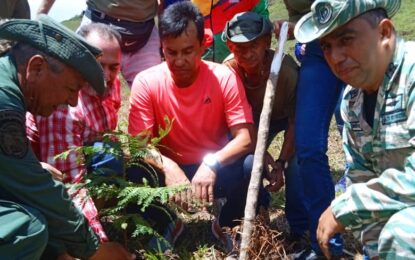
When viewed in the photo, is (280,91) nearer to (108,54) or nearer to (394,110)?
(108,54)

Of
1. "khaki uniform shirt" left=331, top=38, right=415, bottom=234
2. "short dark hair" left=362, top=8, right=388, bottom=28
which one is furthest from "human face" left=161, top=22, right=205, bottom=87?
"short dark hair" left=362, top=8, right=388, bottom=28

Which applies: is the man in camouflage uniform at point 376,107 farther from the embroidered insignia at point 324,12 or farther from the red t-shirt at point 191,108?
the red t-shirt at point 191,108

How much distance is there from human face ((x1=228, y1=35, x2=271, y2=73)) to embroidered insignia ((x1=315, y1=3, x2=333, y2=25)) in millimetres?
1144

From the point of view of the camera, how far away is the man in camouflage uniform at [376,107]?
2275 millimetres

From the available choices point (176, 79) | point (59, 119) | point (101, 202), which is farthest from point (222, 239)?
point (59, 119)

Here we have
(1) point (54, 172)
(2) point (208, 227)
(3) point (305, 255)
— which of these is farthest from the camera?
(2) point (208, 227)

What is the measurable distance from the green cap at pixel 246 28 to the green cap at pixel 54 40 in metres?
1.33

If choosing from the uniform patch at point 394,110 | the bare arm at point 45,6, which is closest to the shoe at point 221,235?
the uniform patch at point 394,110

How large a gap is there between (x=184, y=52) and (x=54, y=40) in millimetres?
1275

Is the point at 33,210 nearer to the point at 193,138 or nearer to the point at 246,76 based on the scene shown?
the point at 193,138

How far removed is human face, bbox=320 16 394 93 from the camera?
249 cm

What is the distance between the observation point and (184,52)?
3.62 meters

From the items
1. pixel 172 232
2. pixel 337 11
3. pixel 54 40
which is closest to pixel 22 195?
pixel 54 40

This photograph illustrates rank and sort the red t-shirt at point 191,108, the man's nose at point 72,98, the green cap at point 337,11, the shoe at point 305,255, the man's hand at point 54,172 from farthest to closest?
1. the red t-shirt at point 191,108
2. the shoe at point 305,255
3. the man's hand at point 54,172
4. the man's nose at point 72,98
5. the green cap at point 337,11
